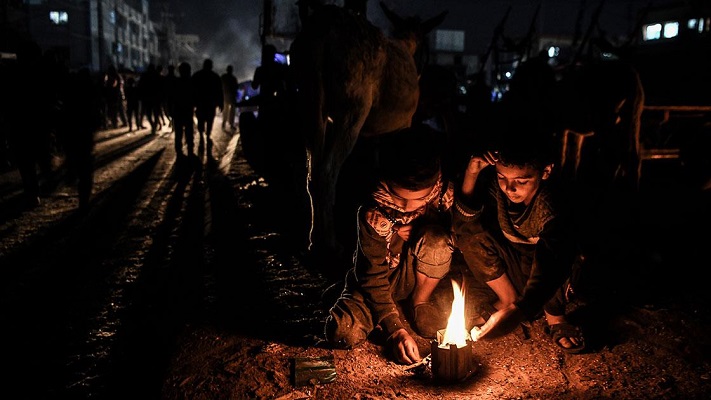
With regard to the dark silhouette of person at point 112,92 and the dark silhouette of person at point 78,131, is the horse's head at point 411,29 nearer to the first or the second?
the dark silhouette of person at point 78,131

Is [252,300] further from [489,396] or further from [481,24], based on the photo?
[481,24]

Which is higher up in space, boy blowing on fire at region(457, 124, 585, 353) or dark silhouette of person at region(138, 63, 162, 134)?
dark silhouette of person at region(138, 63, 162, 134)

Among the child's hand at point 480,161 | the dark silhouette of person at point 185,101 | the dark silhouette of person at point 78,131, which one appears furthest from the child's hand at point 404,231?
the dark silhouette of person at point 185,101

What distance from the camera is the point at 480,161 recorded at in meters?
2.79

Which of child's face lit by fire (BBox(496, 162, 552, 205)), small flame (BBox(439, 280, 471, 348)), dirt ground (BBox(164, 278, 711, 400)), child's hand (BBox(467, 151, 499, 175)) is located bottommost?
dirt ground (BBox(164, 278, 711, 400))

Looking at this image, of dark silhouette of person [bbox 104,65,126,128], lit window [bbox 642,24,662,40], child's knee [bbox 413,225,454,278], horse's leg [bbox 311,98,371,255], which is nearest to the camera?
child's knee [bbox 413,225,454,278]

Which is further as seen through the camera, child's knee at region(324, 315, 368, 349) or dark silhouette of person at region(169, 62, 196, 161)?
A: dark silhouette of person at region(169, 62, 196, 161)

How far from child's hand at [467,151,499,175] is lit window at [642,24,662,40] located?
28152 mm

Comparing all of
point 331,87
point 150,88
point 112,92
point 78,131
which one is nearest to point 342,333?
point 331,87

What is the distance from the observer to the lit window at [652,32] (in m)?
25.3

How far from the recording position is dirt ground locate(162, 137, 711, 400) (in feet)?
7.97

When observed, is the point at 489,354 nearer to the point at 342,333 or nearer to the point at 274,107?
the point at 342,333

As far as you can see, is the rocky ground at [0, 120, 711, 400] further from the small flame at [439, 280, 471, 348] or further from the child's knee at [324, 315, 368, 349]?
the small flame at [439, 280, 471, 348]

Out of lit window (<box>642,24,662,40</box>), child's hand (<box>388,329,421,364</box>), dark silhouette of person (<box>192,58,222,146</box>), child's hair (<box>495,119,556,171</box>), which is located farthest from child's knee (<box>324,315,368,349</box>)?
lit window (<box>642,24,662,40</box>)
